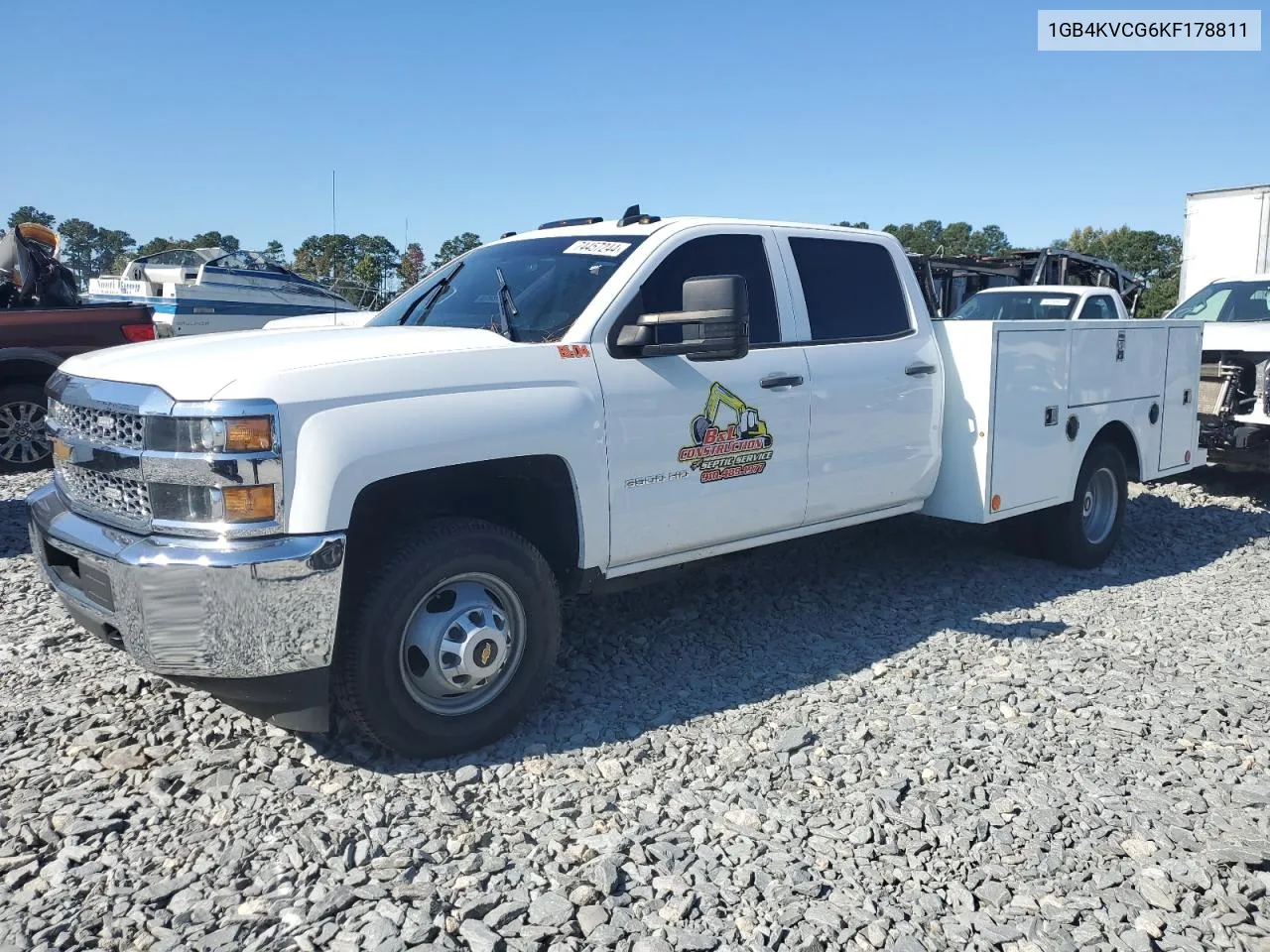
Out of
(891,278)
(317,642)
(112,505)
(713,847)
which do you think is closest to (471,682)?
(317,642)

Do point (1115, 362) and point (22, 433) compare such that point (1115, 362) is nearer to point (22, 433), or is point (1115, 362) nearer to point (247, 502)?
point (247, 502)

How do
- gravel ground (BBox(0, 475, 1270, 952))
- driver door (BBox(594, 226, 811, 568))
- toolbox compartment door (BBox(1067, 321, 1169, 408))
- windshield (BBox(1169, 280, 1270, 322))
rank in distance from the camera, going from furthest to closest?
windshield (BBox(1169, 280, 1270, 322)), toolbox compartment door (BBox(1067, 321, 1169, 408)), driver door (BBox(594, 226, 811, 568)), gravel ground (BBox(0, 475, 1270, 952))

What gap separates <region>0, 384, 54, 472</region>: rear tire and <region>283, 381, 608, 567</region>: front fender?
6493 millimetres

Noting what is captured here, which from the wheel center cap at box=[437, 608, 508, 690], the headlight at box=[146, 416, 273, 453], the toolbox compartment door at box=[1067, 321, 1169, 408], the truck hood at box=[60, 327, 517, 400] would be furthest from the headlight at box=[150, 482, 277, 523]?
the toolbox compartment door at box=[1067, 321, 1169, 408]

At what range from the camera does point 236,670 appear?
10.5ft

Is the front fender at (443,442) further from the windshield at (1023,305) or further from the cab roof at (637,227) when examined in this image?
the windshield at (1023,305)

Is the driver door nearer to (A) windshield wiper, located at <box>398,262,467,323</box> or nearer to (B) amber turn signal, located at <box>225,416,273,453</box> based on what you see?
(A) windshield wiper, located at <box>398,262,467,323</box>

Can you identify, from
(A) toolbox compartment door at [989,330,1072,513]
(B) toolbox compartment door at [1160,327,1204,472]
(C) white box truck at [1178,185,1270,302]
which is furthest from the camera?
(C) white box truck at [1178,185,1270,302]

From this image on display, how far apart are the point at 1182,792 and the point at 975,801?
0.74 meters

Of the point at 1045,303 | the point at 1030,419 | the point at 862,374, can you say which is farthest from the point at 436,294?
the point at 1045,303

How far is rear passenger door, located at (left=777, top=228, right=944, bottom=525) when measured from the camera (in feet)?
15.6

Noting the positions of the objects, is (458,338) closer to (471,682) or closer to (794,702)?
(471,682)

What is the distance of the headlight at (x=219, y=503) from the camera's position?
3.13m

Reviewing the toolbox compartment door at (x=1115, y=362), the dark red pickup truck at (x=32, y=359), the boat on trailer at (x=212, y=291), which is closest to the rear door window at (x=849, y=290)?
the toolbox compartment door at (x=1115, y=362)
